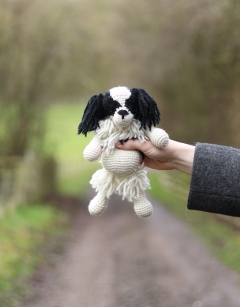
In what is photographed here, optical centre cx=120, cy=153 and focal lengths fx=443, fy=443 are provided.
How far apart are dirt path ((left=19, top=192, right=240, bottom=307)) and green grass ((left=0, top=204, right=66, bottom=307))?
0.71 ft

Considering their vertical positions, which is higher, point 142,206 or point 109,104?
point 109,104

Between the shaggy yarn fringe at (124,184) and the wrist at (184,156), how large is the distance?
15 cm

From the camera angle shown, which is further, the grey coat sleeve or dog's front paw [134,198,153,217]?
dog's front paw [134,198,153,217]

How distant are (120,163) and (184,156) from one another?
0.25m

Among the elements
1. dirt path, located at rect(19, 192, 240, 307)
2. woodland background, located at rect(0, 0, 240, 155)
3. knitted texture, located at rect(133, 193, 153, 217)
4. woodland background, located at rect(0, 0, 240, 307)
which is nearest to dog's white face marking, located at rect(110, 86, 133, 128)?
knitted texture, located at rect(133, 193, 153, 217)

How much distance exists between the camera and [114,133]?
1718mm

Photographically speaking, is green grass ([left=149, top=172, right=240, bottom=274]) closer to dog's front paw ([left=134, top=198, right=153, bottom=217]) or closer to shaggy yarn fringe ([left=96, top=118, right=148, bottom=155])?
dog's front paw ([left=134, top=198, right=153, bottom=217])

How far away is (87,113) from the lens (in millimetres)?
1717

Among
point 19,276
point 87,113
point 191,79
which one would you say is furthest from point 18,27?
point 87,113

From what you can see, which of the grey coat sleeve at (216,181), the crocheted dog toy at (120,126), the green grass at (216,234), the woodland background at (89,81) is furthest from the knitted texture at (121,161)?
the woodland background at (89,81)

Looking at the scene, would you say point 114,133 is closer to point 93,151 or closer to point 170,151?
point 93,151

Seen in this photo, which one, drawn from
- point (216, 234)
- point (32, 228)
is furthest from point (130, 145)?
point (216, 234)

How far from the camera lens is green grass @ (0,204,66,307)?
4512 millimetres

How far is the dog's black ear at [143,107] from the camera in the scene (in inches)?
66.3
